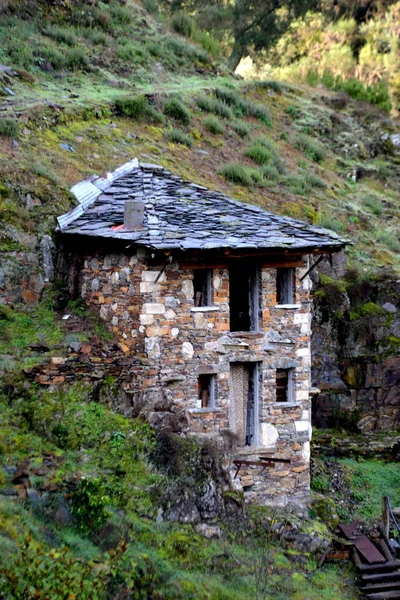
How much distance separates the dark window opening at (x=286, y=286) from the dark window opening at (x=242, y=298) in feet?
1.84

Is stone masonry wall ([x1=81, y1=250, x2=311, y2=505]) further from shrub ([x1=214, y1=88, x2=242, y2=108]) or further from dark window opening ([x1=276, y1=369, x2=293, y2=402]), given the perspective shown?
shrub ([x1=214, y1=88, x2=242, y2=108])

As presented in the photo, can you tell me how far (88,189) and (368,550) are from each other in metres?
9.34

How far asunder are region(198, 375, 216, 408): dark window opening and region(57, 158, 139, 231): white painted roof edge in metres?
4.11

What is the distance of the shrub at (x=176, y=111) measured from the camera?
23.3 m

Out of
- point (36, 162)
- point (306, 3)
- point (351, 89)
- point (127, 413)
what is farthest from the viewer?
point (306, 3)

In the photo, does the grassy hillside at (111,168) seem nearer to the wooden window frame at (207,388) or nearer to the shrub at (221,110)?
the shrub at (221,110)

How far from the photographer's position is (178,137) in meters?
22.1

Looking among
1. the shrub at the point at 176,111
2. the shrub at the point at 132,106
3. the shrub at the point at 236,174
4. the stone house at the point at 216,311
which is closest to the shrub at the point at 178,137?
the shrub at the point at 132,106

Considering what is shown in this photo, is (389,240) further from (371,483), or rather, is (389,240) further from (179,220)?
(179,220)

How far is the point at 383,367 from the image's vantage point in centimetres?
1866

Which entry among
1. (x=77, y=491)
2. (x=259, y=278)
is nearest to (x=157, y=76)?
(x=259, y=278)

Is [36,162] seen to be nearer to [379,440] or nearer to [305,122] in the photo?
[379,440]

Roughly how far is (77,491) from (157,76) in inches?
786

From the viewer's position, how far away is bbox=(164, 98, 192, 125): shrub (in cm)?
2333
